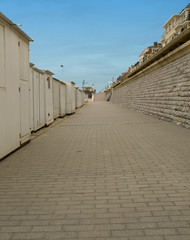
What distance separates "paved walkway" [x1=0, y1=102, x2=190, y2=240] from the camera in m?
2.79

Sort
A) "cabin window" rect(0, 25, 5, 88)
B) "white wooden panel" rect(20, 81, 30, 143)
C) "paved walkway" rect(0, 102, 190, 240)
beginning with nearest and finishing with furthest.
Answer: "paved walkway" rect(0, 102, 190, 240), "cabin window" rect(0, 25, 5, 88), "white wooden panel" rect(20, 81, 30, 143)

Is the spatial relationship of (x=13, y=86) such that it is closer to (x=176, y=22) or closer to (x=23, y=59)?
(x=23, y=59)

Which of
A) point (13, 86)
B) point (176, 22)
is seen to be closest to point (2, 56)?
point (13, 86)

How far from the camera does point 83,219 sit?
3.03 meters

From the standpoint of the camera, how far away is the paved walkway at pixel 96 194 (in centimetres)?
279

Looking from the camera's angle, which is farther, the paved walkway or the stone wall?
the stone wall

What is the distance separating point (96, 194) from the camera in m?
3.84

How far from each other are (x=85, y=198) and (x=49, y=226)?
88 cm

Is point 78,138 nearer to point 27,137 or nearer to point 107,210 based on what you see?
point 27,137

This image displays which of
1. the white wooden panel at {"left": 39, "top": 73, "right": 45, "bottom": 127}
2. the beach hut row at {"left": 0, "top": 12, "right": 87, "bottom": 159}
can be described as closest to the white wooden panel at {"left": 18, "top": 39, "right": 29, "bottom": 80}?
the beach hut row at {"left": 0, "top": 12, "right": 87, "bottom": 159}

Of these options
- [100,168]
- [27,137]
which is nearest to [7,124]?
[27,137]

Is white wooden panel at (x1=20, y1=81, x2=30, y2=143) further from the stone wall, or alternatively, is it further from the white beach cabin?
the stone wall

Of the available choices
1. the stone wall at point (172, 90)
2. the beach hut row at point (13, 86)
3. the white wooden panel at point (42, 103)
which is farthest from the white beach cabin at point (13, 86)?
the stone wall at point (172, 90)

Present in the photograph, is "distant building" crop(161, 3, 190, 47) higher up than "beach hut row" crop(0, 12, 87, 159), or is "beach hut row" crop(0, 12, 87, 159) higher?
"distant building" crop(161, 3, 190, 47)
